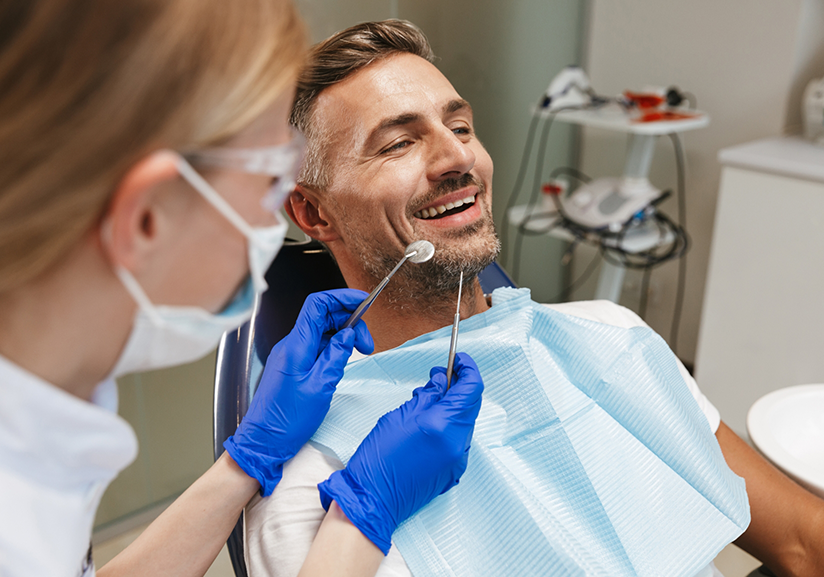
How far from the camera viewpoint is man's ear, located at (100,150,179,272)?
477 millimetres

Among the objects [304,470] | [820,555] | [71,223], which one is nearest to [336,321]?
[304,470]

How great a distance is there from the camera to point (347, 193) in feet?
4.24

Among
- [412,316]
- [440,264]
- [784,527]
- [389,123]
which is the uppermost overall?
[389,123]

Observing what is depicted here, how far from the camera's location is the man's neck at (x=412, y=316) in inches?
50.5

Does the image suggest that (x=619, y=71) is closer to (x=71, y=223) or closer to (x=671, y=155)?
(x=671, y=155)

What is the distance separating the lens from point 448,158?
1245mm

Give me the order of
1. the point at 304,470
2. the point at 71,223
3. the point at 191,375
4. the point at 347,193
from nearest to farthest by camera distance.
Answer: the point at 71,223 < the point at 304,470 < the point at 347,193 < the point at 191,375

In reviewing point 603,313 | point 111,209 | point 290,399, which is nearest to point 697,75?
point 603,313

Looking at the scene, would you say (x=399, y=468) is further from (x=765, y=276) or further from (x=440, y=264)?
(x=765, y=276)

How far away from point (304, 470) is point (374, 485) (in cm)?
18

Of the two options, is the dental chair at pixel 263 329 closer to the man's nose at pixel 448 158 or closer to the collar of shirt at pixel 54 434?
the man's nose at pixel 448 158

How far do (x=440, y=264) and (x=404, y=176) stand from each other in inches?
6.9

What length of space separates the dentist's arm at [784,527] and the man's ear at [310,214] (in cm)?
86

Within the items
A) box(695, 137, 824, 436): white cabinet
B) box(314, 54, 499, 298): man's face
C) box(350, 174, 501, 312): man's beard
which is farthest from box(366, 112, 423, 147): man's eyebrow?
box(695, 137, 824, 436): white cabinet
